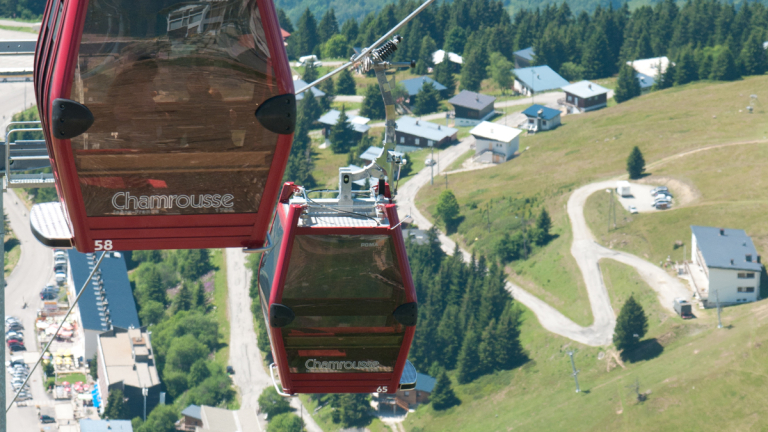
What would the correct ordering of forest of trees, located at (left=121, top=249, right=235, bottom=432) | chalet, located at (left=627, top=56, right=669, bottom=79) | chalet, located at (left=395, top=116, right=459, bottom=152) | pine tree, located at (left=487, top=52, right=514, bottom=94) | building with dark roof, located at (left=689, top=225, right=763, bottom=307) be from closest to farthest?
building with dark roof, located at (left=689, top=225, right=763, bottom=307)
forest of trees, located at (left=121, top=249, right=235, bottom=432)
chalet, located at (left=395, top=116, right=459, bottom=152)
pine tree, located at (left=487, top=52, right=514, bottom=94)
chalet, located at (left=627, top=56, right=669, bottom=79)

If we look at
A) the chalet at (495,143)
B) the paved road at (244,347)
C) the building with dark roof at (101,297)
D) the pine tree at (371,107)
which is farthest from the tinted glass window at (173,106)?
the pine tree at (371,107)

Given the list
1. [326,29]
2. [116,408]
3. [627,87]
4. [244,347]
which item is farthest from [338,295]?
[326,29]

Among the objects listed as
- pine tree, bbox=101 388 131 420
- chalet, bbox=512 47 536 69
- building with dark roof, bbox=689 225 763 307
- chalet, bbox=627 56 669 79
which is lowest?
pine tree, bbox=101 388 131 420

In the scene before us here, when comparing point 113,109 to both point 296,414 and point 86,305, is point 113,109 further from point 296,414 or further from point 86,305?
point 86,305

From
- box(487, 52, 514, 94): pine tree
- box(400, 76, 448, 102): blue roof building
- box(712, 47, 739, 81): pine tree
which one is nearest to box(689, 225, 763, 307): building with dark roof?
box(712, 47, 739, 81): pine tree

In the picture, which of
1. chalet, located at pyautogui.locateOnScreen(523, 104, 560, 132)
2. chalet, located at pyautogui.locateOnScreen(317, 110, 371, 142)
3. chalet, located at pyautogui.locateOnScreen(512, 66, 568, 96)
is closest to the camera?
chalet, located at pyautogui.locateOnScreen(523, 104, 560, 132)

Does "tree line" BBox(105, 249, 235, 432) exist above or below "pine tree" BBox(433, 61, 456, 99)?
below

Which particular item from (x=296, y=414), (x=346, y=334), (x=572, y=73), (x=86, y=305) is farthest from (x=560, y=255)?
(x=346, y=334)

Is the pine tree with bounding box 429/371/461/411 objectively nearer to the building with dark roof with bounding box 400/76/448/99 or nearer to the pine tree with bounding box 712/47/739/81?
the building with dark roof with bounding box 400/76/448/99
